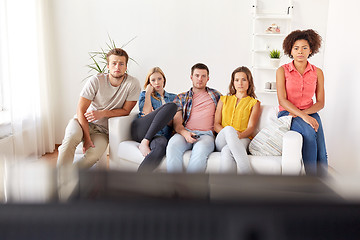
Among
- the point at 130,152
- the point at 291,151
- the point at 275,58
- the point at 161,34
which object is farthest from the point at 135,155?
the point at 275,58

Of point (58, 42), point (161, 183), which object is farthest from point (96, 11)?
point (161, 183)

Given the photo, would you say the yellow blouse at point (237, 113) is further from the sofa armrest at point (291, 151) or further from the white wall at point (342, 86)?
the white wall at point (342, 86)

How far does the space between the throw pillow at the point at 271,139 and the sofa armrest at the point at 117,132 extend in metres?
1.00

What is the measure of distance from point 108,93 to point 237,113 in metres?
1.06

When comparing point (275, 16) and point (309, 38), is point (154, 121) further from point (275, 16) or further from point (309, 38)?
point (275, 16)

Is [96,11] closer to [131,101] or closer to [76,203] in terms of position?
[131,101]

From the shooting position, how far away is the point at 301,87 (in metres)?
2.80

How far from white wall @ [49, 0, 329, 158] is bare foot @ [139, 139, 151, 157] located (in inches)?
68.8

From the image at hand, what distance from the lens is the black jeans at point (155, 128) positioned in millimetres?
2533

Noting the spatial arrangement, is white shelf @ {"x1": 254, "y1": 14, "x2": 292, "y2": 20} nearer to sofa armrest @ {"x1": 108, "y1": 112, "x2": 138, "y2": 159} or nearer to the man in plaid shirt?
the man in plaid shirt

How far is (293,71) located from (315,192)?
2.71m

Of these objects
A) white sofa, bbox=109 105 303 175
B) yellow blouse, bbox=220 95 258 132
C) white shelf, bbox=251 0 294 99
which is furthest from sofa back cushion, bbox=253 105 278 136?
white shelf, bbox=251 0 294 99

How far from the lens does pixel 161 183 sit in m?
0.31

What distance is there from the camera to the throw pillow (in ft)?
8.23
